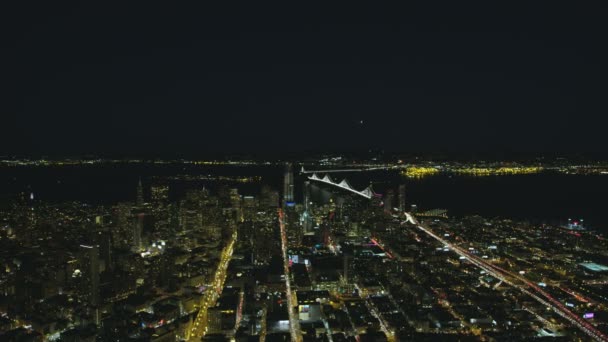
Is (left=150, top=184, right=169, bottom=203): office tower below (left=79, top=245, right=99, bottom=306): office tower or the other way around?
the other way around

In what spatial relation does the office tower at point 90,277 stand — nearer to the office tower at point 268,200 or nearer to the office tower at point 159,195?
the office tower at point 268,200

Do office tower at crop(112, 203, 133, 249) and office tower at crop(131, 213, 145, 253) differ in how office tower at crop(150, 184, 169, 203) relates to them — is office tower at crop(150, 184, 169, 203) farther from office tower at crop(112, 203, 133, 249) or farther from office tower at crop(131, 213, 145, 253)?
office tower at crop(131, 213, 145, 253)

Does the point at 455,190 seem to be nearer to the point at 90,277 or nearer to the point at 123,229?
the point at 123,229

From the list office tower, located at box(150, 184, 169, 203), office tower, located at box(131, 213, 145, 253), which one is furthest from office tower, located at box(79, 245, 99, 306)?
office tower, located at box(150, 184, 169, 203)

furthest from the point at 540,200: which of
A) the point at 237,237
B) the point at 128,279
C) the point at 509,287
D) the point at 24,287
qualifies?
the point at 24,287

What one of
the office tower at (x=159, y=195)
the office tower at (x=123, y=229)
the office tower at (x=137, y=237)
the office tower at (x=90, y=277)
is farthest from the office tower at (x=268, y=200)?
the office tower at (x=90, y=277)

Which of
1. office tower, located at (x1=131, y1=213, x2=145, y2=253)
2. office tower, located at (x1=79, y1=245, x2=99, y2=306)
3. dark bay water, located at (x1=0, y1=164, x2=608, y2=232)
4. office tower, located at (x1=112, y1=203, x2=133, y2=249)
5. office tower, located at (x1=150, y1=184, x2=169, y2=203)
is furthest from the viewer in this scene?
office tower, located at (x1=150, y1=184, x2=169, y2=203)
